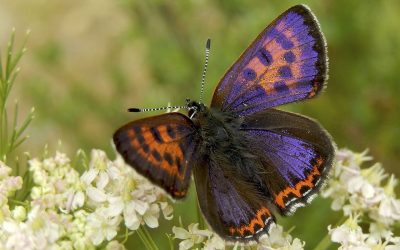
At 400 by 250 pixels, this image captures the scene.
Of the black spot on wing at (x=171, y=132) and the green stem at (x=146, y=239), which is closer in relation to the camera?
the black spot on wing at (x=171, y=132)

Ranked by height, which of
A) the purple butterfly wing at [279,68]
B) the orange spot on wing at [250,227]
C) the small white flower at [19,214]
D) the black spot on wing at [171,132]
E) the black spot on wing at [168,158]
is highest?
the purple butterfly wing at [279,68]

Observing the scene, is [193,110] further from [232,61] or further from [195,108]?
[232,61]

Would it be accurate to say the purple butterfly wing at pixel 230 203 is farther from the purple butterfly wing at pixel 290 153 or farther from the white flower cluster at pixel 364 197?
the white flower cluster at pixel 364 197

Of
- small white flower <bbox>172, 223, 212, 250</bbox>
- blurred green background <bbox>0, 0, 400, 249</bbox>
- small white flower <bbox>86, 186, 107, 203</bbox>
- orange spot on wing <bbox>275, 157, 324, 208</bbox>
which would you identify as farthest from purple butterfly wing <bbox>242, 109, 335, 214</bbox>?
blurred green background <bbox>0, 0, 400, 249</bbox>

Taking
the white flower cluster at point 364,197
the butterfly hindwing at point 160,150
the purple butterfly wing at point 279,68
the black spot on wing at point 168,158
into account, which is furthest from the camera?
the white flower cluster at point 364,197

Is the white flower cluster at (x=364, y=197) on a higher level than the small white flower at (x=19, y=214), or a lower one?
lower

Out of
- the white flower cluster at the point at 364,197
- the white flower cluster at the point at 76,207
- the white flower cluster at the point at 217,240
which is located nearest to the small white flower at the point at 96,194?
the white flower cluster at the point at 76,207

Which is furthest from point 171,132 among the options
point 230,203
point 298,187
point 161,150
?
point 298,187
